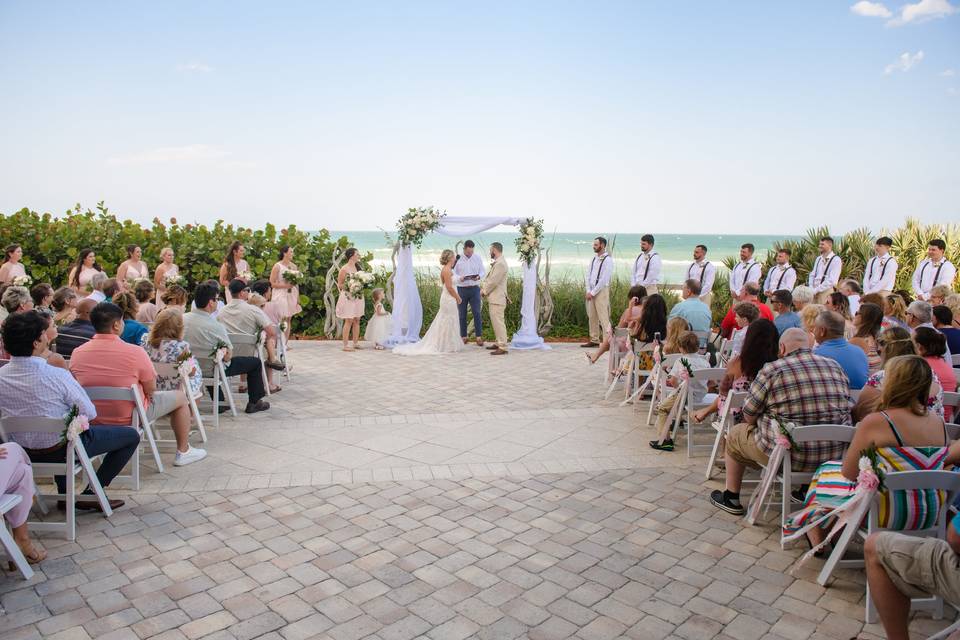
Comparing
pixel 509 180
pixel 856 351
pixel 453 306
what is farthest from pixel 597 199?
pixel 856 351

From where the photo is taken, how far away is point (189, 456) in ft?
17.4

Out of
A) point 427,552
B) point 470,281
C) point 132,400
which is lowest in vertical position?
point 427,552

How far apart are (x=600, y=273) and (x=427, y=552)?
7932 millimetres

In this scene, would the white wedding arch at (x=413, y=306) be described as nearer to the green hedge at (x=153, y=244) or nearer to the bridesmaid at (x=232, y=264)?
the green hedge at (x=153, y=244)

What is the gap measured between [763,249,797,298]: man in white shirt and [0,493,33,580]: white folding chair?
10812mm

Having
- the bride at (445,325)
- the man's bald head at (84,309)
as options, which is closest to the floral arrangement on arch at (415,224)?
the bride at (445,325)

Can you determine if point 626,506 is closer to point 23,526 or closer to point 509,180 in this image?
point 23,526

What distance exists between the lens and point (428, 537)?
3998 mm

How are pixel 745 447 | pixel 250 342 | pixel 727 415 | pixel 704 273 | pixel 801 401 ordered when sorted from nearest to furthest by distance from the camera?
pixel 801 401
pixel 745 447
pixel 727 415
pixel 250 342
pixel 704 273

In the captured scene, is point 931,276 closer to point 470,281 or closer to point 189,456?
point 470,281

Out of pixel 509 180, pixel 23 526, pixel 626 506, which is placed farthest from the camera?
pixel 509 180

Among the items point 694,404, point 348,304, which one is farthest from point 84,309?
point 694,404

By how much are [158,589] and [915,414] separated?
3.96m

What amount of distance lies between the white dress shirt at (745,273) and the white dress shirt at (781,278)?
0.23 m
